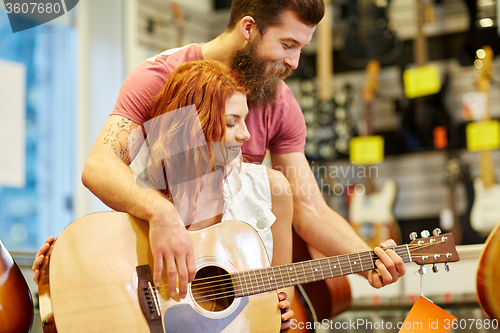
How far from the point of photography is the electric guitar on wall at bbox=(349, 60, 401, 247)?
296 centimetres

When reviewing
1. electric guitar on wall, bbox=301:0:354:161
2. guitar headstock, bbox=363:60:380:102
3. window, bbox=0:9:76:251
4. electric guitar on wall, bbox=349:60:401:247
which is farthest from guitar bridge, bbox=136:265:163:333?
guitar headstock, bbox=363:60:380:102

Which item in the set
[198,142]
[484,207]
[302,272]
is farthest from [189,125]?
[484,207]

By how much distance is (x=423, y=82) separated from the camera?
9.31ft

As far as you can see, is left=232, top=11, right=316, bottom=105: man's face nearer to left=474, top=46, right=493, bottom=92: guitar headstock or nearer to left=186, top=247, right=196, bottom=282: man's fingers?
left=186, top=247, right=196, bottom=282: man's fingers

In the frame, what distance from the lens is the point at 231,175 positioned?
1.06m

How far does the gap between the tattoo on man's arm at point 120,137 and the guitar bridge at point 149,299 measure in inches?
9.2

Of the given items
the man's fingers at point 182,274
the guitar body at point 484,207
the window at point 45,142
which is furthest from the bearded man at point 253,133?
→ the guitar body at point 484,207

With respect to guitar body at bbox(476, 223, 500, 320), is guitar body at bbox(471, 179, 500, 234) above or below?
below

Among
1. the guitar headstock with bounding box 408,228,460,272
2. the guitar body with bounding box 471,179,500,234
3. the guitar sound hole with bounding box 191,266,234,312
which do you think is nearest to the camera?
the guitar sound hole with bounding box 191,266,234,312

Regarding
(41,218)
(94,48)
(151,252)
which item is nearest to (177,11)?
(94,48)

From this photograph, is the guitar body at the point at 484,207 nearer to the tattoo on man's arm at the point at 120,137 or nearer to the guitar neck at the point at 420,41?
the guitar neck at the point at 420,41

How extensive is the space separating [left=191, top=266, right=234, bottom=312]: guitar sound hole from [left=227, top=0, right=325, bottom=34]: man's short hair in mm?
531

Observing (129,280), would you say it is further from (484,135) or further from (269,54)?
(484,135)

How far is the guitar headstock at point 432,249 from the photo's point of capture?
3.42 feet
